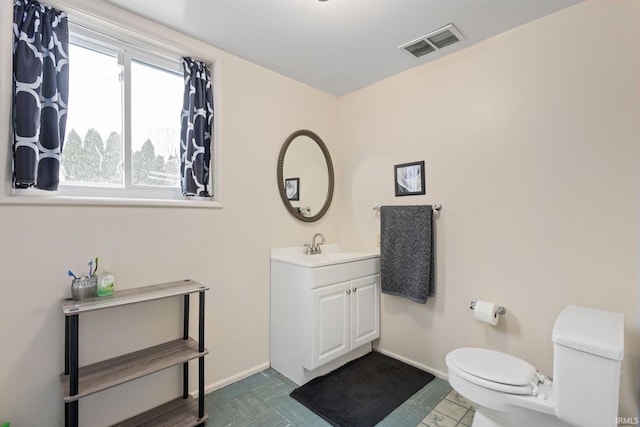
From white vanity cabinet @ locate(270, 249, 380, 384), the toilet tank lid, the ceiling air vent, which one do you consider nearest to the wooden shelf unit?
white vanity cabinet @ locate(270, 249, 380, 384)

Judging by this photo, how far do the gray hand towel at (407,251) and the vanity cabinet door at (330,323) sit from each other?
402 millimetres

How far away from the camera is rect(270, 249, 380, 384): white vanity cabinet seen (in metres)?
2.11

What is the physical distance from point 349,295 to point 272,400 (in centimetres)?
88

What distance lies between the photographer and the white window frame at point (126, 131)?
156cm

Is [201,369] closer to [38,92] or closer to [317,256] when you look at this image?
[317,256]

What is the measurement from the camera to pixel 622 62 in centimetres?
157

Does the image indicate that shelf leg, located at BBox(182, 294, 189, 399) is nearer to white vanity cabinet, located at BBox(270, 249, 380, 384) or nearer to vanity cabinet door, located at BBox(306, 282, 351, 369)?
white vanity cabinet, located at BBox(270, 249, 380, 384)

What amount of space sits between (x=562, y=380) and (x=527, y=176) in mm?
1134

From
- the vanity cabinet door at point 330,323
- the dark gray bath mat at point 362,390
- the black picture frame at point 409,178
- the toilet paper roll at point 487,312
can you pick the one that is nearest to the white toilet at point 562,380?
the toilet paper roll at point 487,312

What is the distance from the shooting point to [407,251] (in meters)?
2.36

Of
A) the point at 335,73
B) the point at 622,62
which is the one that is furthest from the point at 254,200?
the point at 622,62

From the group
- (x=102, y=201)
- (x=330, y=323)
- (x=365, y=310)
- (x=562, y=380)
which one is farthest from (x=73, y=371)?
(x=562, y=380)

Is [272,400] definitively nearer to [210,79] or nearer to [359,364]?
[359,364]

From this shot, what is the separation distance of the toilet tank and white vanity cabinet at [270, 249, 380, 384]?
1.30 meters
